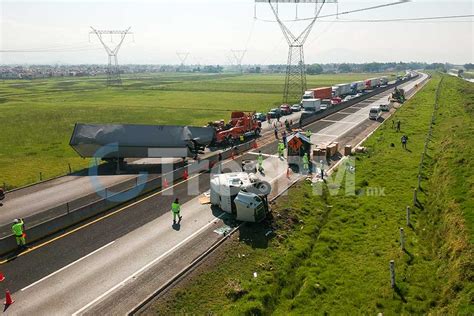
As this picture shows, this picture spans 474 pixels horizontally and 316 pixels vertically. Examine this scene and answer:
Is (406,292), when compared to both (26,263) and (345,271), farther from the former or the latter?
(26,263)

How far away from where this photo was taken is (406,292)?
1441 cm

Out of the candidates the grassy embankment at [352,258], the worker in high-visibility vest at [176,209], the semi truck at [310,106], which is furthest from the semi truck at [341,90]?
the worker in high-visibility vest at [176,209]

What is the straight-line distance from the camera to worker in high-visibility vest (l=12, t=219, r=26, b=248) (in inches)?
685

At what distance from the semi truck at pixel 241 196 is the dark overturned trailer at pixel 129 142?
11009mm

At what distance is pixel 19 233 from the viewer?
17656 mm

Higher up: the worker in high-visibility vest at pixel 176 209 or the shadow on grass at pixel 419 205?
the worker in high-visibility vest at pixel 176 209

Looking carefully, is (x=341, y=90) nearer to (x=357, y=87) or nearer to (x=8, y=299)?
(x=357, y=87)

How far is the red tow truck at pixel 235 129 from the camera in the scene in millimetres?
39844

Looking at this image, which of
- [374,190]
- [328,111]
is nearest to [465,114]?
[328,111]

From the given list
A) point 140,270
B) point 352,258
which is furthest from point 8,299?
point 352,258

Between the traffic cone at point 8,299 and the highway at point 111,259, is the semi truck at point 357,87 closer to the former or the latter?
the highway at point 111,259

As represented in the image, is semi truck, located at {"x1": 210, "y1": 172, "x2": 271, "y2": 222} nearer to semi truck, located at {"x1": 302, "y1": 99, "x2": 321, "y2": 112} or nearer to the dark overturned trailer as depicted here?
the dark overturned trailer

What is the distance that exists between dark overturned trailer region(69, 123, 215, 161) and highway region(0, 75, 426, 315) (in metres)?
8.44

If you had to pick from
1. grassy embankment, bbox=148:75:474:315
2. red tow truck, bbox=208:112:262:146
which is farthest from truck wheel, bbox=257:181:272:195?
red tow truck, bbox=208:112:262:146
